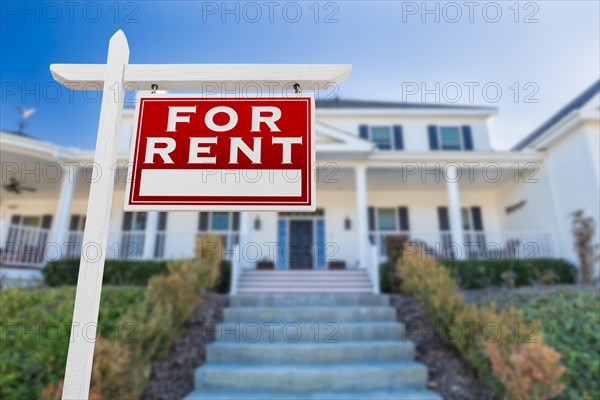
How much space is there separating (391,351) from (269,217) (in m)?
7.87

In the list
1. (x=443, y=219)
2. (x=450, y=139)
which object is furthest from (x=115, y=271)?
(x=450, y=139)

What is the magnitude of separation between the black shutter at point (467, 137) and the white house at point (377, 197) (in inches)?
2.2

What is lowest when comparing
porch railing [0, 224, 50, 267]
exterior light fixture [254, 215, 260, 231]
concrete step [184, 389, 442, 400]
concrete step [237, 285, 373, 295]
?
concrete step [184, 389, 442, 400]

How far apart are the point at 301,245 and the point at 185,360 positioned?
7.67 meters

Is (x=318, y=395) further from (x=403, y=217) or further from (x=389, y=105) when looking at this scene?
(x=389, y=105)

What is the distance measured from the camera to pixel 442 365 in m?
4.66

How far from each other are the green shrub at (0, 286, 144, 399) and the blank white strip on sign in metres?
3.82

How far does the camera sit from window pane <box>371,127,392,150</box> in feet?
43.9

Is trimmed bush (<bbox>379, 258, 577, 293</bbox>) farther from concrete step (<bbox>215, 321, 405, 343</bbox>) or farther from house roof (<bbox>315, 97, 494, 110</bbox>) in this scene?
house roof (<bbox>315, 97, 494, 110</bbox>)

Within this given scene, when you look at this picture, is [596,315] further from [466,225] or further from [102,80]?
[466,225]

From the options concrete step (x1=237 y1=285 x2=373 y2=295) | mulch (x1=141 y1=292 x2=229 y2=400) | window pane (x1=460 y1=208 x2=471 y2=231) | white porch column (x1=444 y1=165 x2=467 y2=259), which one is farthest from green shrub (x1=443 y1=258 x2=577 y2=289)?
mulch (x1=141 y1=292 x2=229 y2=400)

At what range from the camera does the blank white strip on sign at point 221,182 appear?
4.66 feet

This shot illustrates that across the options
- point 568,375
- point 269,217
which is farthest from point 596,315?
point 269,217

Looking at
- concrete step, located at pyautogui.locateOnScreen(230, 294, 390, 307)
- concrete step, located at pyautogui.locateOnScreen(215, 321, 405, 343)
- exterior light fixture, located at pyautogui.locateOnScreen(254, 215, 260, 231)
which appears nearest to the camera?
concrete step, located at pyautogui.locateOnScreen(215, 321, 405, 343)
